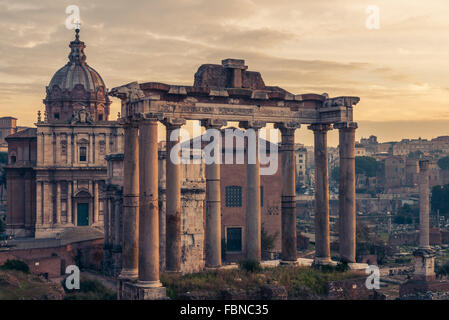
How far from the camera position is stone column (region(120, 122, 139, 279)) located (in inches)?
883

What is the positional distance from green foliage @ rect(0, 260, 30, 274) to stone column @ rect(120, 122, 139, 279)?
1888 cm

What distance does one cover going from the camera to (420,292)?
41719mm

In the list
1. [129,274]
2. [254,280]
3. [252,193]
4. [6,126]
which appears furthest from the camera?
[6,126]

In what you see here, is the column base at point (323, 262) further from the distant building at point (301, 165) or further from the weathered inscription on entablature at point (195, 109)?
the distant building at point (301, 165)

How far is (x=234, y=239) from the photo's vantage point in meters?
53.0

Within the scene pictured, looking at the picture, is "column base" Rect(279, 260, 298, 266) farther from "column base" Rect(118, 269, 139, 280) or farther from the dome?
the dome

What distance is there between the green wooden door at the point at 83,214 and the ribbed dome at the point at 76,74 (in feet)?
37.4

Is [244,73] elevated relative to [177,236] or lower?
elevated

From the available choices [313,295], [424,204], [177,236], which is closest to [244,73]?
[177,236]

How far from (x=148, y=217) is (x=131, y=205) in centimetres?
146

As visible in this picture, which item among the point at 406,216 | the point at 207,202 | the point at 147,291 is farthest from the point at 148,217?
the point at 406,216

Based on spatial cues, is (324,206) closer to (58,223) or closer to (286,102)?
(286,102)

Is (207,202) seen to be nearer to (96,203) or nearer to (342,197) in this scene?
(342,197)
